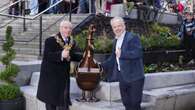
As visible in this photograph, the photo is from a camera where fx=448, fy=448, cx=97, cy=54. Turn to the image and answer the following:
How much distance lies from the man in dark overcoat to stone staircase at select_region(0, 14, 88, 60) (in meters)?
4.57

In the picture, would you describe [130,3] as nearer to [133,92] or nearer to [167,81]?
[167,81]

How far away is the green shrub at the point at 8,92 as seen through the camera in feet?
29.7

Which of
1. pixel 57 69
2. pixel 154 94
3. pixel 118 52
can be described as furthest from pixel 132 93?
pixel 154 94

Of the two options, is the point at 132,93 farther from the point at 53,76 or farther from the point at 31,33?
the point at 31,33

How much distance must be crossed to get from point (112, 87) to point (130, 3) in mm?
6626

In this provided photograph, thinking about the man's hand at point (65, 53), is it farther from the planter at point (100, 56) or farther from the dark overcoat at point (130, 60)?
the planter at point (100, 56)

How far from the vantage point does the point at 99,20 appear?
517 inches

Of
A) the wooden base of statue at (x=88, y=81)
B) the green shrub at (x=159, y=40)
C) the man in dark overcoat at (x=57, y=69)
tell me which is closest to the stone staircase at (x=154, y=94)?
the wooden base of statue at (x=88, y=81)

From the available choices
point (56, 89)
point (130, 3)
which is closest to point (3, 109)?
point (56, 89)

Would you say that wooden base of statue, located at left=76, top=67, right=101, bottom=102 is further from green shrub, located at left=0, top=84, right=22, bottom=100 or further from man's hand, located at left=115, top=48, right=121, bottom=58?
green shrub, located at left=0, top=84, right=22, bottom=100

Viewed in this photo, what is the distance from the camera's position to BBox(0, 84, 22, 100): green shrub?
9039 millimetres

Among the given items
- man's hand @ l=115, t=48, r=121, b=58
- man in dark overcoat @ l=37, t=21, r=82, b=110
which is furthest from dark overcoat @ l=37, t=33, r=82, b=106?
man's hand @ l=115, t=48, r=121, b=58

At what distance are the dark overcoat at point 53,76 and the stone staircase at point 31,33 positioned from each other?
180 inches

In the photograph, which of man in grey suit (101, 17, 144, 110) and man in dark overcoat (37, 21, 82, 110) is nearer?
man in grey suit (101, 17, 144, 110)
